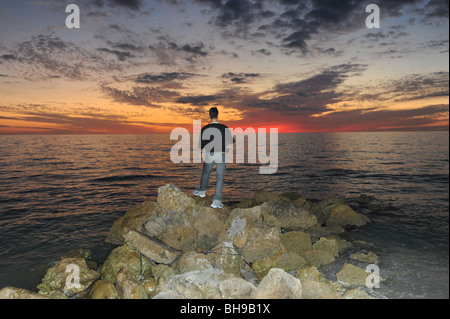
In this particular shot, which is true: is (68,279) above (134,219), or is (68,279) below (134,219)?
below

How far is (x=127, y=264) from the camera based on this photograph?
23.2 feet

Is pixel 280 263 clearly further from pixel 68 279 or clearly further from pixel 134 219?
pixel 68 279

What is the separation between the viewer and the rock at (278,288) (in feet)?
16.1

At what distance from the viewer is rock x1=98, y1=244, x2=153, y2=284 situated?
7051 mm

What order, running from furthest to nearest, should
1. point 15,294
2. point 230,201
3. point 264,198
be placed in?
point 230,201, point 264,198, point 15,294

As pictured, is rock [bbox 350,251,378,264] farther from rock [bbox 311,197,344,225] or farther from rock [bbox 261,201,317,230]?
rock [bbox 311,197,344,225]

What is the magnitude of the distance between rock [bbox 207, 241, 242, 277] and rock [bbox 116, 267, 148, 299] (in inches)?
85.9

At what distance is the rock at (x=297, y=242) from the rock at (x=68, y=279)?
19.2ft

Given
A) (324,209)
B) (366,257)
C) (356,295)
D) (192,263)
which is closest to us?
(356,295)

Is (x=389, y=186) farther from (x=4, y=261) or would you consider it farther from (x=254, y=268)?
(x=4, y=261)

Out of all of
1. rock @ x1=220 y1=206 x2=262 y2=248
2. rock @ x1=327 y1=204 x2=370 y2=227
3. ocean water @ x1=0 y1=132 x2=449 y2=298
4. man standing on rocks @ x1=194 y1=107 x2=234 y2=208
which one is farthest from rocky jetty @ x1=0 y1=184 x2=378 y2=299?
man standing on rocks @ x1=194 y1=107 x2=234 y2=208

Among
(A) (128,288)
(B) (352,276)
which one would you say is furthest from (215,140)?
(B) (352,276)

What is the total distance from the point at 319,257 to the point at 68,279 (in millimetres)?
7260
